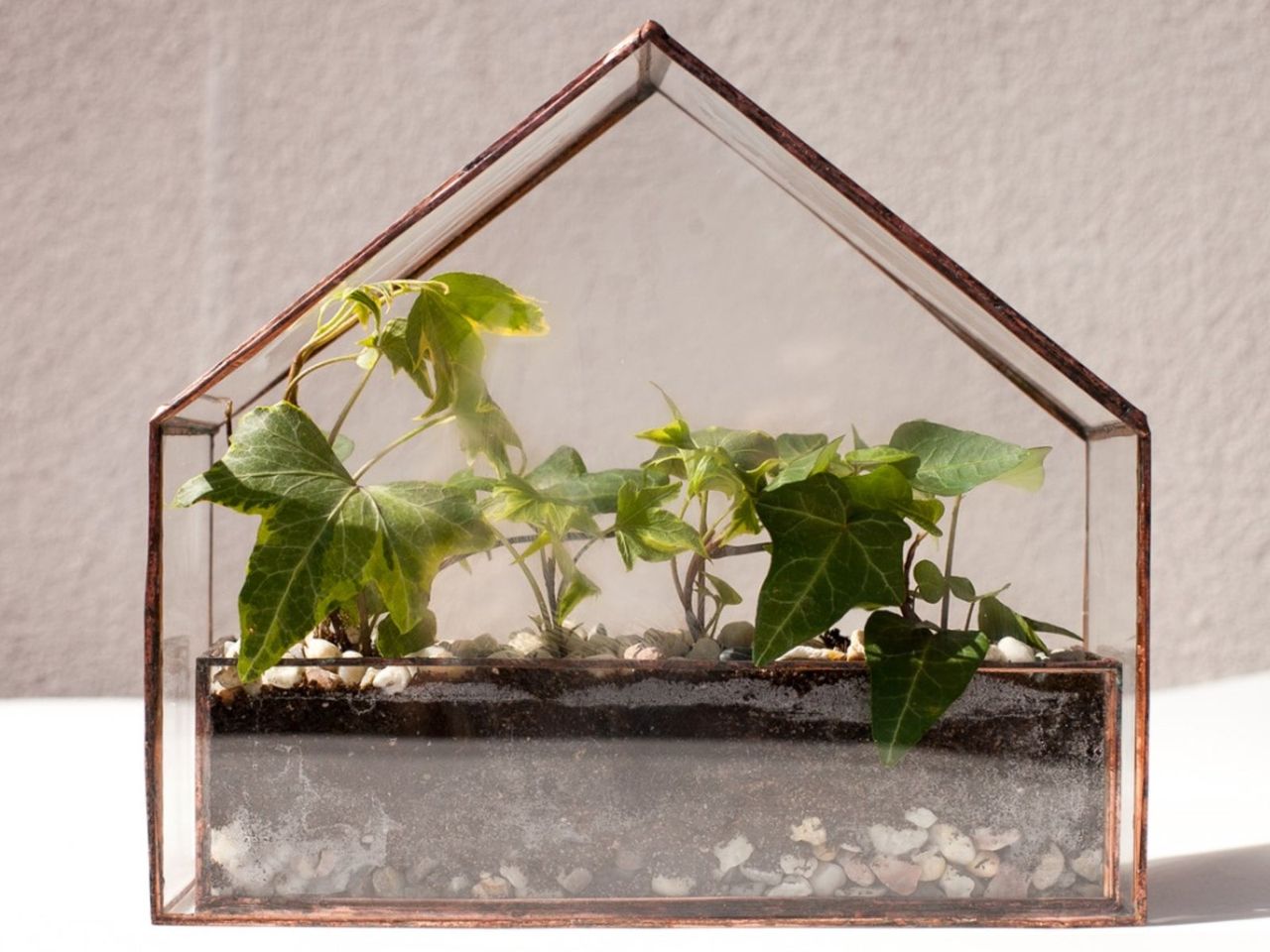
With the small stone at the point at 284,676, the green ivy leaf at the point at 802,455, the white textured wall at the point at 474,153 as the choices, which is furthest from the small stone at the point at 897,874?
the white textured wall at the point at 474,153

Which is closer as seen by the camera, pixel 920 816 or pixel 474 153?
pixel 920 816

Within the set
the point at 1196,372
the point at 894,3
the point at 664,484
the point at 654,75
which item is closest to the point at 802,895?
the point at 664,484

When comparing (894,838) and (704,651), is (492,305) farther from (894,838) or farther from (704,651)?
(894,838)

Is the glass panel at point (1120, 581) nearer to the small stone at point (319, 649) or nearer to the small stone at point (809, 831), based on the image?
the small stone at point (809, 831)

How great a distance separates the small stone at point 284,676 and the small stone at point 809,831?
27 centimetres

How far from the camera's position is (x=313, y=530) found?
687mm

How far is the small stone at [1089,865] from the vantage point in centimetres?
73

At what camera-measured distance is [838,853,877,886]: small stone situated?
2.37 feet

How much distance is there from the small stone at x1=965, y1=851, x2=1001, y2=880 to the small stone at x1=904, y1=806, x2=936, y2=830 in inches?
1.3

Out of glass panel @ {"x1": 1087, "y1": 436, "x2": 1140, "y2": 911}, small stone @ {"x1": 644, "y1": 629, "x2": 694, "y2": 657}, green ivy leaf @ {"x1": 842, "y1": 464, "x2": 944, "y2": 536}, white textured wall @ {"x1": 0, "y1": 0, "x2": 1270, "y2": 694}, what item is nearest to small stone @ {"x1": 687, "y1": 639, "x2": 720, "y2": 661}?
small stone @ {"x1": 644, "y1": 629, "x2": 694, "y2": 657}

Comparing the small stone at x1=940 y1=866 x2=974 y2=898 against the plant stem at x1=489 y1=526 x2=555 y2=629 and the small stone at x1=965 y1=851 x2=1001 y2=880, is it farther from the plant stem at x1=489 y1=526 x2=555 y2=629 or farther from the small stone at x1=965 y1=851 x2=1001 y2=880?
the plant stem at x1=489 y1=526 x2=555 y2=629

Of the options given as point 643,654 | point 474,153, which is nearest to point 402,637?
point 643,654

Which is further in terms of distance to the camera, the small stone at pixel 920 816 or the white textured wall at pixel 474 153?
the white textured wall at pixel 474 153

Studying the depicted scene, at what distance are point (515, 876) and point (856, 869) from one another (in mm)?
177
